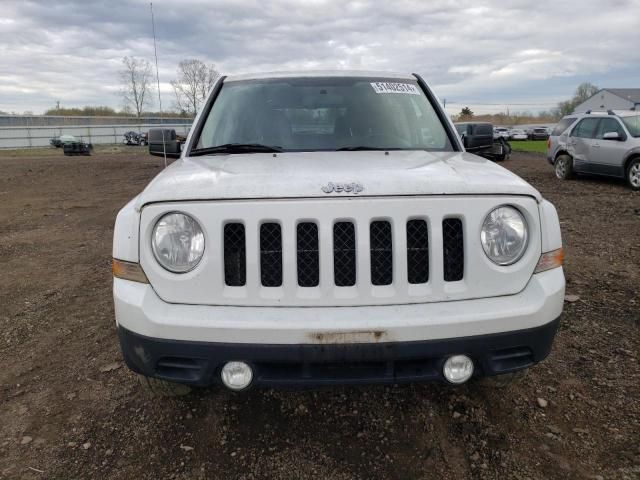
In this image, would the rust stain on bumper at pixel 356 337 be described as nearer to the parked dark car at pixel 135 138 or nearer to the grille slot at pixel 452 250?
the grille slot at pixel 452 250

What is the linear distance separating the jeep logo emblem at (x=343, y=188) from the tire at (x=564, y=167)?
40.5 feet

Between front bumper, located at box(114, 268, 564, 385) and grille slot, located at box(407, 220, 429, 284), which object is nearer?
front bumper, located at box(114, 268, 564, 385)


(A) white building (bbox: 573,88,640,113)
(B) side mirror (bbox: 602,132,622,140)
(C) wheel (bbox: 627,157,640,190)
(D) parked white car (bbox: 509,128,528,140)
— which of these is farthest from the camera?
(A) white building (bbox: 573,88,640,113)

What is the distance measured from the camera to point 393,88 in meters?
3.48

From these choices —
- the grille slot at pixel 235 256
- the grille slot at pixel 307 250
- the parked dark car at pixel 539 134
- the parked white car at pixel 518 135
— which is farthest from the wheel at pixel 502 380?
the parked dark car at pixel 539 134

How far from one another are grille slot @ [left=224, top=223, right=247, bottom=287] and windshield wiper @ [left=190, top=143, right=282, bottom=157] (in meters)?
1.05

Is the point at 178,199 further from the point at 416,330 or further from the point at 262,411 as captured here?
the point at 262,411

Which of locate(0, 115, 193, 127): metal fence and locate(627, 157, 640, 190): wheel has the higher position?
locate(0, 115, 193, 127): metal fence

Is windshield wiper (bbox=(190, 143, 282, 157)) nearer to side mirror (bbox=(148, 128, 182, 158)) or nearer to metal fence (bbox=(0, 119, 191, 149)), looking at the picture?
side mirror (bbox=(148, 128, 182, 158))

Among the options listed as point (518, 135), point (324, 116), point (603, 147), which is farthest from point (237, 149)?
point (518, 135)

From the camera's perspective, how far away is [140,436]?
254 centimetres

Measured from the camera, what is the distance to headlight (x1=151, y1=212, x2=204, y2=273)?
2008mm

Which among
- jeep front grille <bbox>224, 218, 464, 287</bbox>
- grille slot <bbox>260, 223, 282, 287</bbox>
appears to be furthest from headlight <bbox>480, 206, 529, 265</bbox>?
grille slot <bbox>260, 223, 282, 287</bbox>

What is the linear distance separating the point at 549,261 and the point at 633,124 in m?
11.2
